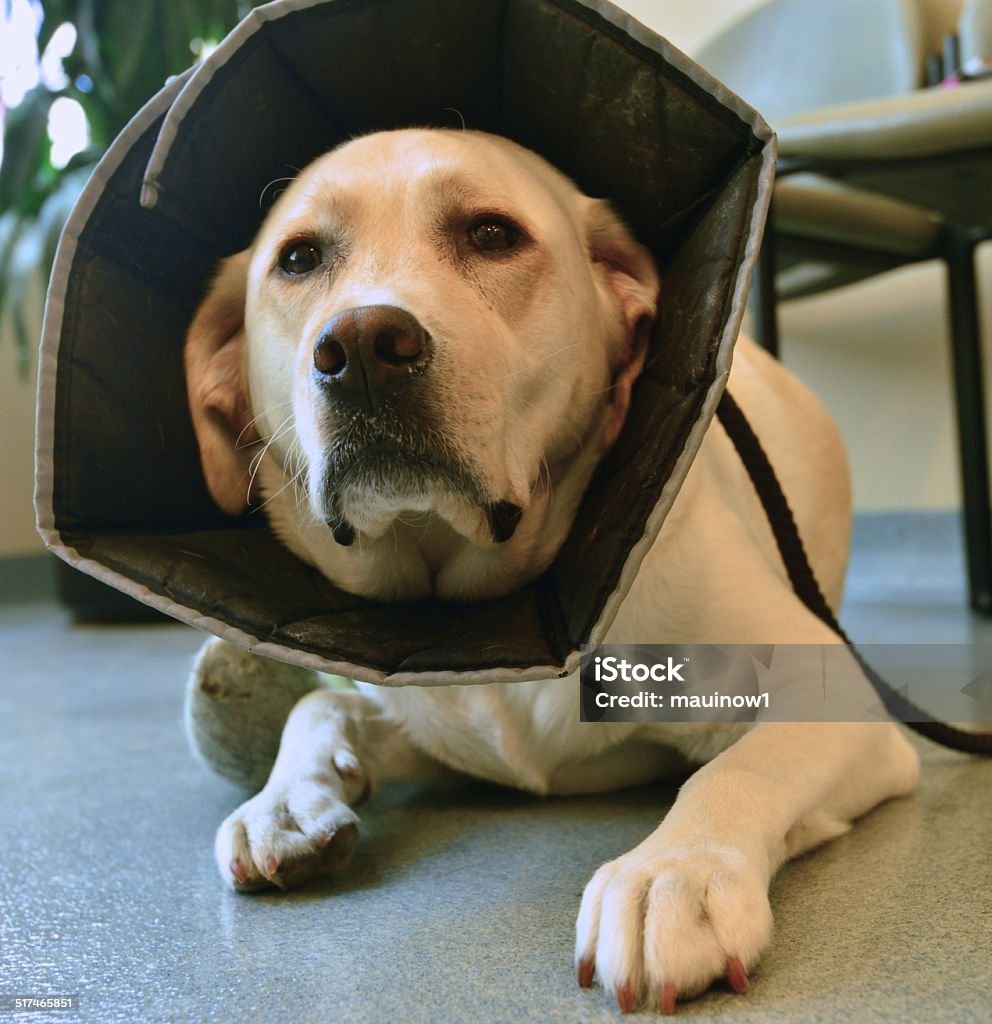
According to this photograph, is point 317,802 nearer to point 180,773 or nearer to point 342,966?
point 342,966

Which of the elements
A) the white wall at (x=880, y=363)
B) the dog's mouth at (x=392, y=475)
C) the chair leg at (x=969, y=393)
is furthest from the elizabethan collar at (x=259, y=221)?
the white wall at (x=880, y=363)

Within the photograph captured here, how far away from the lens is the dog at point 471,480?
988mm

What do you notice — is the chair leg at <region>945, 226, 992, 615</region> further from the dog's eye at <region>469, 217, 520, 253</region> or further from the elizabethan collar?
the dog's eye at <region>469, 217, 520, 253</region>

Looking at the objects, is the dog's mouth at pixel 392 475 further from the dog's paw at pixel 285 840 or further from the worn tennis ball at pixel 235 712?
the worn tennis ball at pixel 235 712

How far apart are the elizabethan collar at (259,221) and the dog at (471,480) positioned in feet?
0.17

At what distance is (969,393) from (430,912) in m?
2.57

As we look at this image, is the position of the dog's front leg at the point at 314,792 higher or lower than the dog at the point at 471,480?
lower

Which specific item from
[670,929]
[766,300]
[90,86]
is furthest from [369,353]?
[90,86]

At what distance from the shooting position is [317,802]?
108 centimetres

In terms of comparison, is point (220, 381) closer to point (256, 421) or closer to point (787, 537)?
point (256, 421)

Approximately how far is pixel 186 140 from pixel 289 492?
434 mm

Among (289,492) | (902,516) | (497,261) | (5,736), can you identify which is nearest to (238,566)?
(289,492)

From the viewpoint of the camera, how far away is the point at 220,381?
1.34m
